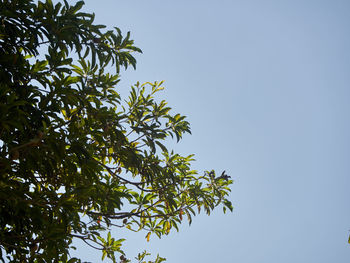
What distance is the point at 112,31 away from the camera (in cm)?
334

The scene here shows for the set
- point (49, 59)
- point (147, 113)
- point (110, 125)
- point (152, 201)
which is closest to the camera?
point (49, 59)

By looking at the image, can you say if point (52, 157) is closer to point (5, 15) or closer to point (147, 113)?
point (5, 15)

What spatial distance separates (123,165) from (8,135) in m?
1.64

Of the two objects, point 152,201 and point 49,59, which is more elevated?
point 49,59

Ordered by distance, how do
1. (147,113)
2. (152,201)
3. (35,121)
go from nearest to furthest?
1. (35,121)
2. (147,113)
3. (152,201)

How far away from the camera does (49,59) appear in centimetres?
290

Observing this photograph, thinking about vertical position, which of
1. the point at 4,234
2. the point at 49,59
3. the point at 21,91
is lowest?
the point at 4,234

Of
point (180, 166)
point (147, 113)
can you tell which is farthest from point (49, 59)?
point (180, 166)

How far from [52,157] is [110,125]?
2.33 feet

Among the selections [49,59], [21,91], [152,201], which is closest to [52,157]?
[21,91]

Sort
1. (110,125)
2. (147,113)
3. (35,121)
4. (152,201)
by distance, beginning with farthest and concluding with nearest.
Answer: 1. (152,201)
2. (147,113)
3. (110,125)
4. (35,121)

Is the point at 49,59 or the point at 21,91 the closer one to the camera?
the point at 21,91

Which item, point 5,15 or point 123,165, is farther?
point 123,165

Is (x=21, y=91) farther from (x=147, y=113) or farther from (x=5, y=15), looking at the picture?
(x=147, y=113)
